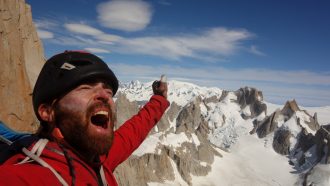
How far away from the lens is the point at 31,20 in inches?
1089

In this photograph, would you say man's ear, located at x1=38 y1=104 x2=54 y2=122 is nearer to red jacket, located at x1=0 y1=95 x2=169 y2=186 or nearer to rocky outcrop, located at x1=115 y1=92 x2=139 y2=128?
Result: red jacket, located at x1=0 y1=95 x2=169 y2=186

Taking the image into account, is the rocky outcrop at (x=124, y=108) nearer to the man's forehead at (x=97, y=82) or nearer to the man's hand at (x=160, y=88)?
the man's hand at (x=160, y=88)

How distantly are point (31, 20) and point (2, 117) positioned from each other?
46.2ft

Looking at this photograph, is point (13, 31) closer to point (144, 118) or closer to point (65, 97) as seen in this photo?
point (144, 118)

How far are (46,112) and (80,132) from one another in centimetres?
67

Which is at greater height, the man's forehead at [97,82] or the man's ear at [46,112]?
the man's forehead at [97,82]

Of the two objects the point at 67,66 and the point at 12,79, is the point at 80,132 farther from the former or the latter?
the point at 12,79

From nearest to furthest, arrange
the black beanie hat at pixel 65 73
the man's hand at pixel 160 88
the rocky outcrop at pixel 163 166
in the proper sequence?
the black beanie hat at pixel 65 73 < the man's hand at pixel 160 88 < the rocky outcrop at pixel 163 166

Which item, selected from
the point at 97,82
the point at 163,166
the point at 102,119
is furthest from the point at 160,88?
the point at 163,166

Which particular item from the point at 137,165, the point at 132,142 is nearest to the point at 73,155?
the point at 132,142

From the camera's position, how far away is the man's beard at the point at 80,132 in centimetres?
437

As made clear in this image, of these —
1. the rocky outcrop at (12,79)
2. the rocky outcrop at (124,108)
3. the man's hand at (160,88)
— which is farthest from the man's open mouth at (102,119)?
the rocky outcrop at (124,108)

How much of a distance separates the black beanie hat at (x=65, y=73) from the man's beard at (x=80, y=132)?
29 cm

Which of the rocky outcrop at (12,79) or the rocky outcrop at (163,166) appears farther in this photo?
the rocky outcrop at (163,166)
